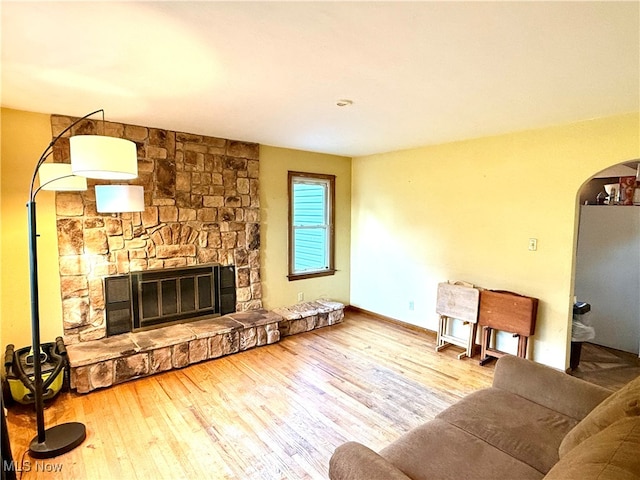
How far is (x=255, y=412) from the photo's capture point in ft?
8.82

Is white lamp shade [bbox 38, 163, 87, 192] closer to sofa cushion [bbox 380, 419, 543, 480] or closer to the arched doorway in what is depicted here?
sofa cushion [bbox 380, 419, 543, 480]

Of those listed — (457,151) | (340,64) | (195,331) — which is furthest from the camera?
(457,151)

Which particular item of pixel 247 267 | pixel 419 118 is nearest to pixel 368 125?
pixel 419 118

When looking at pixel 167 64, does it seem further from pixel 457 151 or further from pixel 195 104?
pixel 457 151

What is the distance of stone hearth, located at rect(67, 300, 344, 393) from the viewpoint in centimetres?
294

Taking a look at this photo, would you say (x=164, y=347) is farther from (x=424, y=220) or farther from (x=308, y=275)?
(x=424, y=220)

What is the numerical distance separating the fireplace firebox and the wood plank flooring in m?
0.63

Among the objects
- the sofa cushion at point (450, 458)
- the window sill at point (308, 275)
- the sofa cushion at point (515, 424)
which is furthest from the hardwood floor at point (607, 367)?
the window sill at point (308, 275)

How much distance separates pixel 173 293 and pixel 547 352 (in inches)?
154

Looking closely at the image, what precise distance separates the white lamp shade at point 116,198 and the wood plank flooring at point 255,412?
160 centimetres

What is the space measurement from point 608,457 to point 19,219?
3990 millimetres

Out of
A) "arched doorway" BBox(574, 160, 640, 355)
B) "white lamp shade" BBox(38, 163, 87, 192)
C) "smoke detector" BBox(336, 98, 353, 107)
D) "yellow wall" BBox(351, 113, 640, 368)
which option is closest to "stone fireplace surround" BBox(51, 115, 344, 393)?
"white lamp shade" BBox(38, 163, 87, 192)

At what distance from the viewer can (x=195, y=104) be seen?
2.71 meters

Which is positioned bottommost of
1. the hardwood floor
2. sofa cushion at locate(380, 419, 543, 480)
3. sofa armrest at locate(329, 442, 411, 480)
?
the hardwood floor
